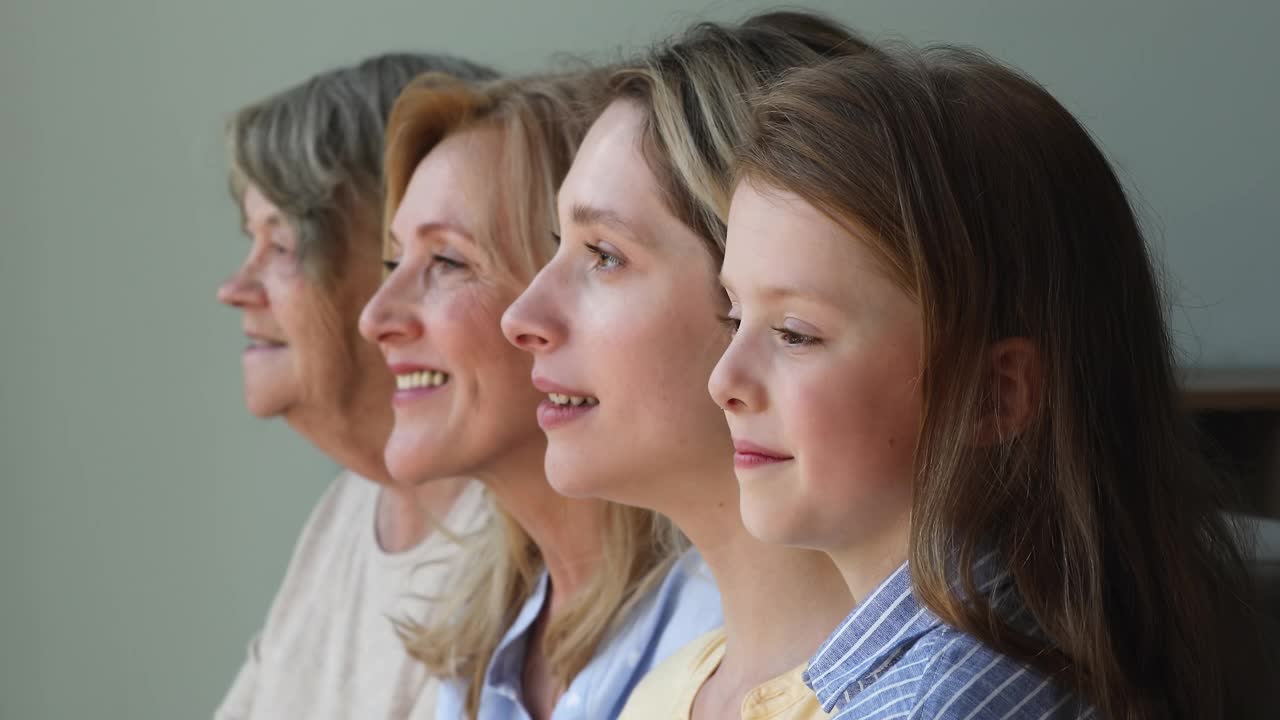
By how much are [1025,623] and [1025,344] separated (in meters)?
0.16

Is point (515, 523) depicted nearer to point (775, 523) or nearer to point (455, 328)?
point (455, 328)

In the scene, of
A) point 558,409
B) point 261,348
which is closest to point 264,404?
point 261,348

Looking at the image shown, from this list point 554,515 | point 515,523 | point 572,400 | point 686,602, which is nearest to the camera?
point 572,400

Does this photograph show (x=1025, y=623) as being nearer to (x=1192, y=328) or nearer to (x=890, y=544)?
(x=890, y=544)

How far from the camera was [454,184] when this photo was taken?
1.52 meters

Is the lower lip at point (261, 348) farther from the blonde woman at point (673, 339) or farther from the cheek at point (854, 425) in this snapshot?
the cheek at point (854, 425)

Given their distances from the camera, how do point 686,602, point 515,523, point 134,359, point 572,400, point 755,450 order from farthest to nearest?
point 134,359 → point 515,523 → point 686,602 → point 572,400 → point 755,450

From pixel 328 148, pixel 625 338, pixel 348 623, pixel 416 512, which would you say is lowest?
pixel 348 623

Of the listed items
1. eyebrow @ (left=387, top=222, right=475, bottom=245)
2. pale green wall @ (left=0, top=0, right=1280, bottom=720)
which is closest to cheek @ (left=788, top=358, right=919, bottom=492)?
eyebrow @ (left=387, top=222, right=475, bottom=245)

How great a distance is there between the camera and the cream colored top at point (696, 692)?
101cm

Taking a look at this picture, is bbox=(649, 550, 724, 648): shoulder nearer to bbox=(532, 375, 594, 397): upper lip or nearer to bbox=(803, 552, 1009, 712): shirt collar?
bbox=(532, 375, 594, 397): upper lip

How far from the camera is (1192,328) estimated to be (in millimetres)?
1342

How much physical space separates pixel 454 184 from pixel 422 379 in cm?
20

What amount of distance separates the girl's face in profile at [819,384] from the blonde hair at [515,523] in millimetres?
557
